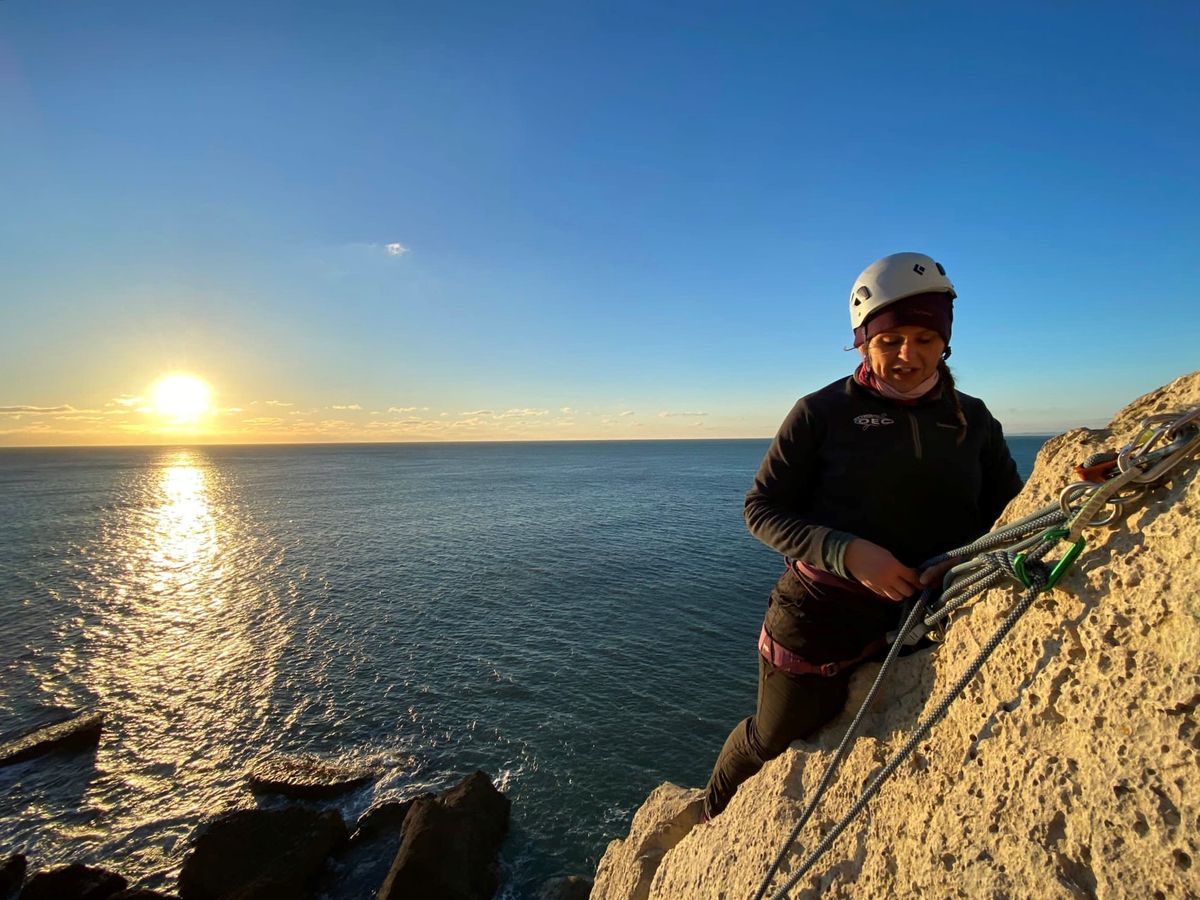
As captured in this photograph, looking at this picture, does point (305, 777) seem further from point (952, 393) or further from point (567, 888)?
point (952, 393)

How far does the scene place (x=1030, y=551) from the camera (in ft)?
7.82

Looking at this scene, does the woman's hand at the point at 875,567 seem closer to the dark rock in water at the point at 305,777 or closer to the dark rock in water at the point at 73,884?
the dark rock in water at the point at 73,884

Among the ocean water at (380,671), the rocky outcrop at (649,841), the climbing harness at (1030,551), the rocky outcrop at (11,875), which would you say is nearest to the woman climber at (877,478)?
the climbing harness at (1030,551)

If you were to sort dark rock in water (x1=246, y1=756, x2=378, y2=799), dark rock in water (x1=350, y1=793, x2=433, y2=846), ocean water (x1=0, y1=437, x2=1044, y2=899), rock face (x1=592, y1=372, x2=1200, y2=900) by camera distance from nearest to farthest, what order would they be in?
rock face (x1=592, y1=372, x2=1200, y2=900) < dark rock in water (x1=350, y1=793, x2=433, y2=846) < ocean water (x1=0, y1=437, x2=1044, y2=899) < dark rock in water (x1=246, y1=756, x2=378, y2=799)

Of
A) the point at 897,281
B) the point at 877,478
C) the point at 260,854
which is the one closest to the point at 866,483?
Answer: the point at 877,478

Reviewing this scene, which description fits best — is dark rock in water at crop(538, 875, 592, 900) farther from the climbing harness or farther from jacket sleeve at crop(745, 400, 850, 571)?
jacket sleeve at crop(745, 400, 850, 571)

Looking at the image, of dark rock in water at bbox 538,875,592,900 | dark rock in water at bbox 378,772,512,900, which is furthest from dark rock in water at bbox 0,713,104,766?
dark rock in water at bbox 538,875,592,900

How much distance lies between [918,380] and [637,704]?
1826 cm

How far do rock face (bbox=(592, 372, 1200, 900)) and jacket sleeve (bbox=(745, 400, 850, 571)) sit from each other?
0.92m

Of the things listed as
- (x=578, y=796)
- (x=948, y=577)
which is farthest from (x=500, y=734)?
(x=948, y=577)

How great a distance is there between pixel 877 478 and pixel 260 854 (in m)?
15.7

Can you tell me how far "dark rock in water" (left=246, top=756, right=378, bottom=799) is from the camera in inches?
596

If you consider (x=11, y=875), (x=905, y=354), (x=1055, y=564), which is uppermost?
(x=905, y=354)

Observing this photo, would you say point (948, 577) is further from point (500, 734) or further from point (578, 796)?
point (500, 734)
